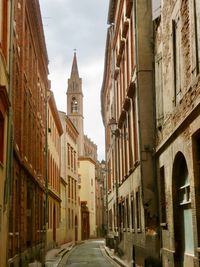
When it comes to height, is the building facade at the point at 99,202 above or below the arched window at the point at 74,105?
below

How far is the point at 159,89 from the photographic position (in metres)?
17.1

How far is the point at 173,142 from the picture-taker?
13.9 meters

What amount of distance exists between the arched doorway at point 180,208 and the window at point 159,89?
2977mm

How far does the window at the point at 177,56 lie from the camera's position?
524 inches

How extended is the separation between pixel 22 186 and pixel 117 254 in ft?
33.7

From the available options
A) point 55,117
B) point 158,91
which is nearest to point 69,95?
point 55,117

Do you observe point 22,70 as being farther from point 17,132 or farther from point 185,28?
point 185,28

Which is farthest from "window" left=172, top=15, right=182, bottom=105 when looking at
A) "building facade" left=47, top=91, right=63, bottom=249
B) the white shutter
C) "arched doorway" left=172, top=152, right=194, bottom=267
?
"building facade" left=47, top=91, right=63, bottom=249

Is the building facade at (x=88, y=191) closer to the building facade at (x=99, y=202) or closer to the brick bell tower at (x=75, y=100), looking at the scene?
the building facade at (x=99, y=202)

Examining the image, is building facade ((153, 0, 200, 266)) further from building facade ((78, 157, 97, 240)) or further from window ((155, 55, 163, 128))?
building facade ((78, 157, 97, 240))

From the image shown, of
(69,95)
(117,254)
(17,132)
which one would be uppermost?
(69,95)

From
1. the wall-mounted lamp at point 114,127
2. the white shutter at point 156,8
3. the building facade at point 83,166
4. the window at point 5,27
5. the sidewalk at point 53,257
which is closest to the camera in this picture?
the window at point 5,27

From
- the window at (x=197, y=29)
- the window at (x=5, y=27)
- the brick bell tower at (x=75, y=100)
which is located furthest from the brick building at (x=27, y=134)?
the brick bell tower at (x=75, y=100)

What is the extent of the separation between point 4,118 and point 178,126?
17.4ft
